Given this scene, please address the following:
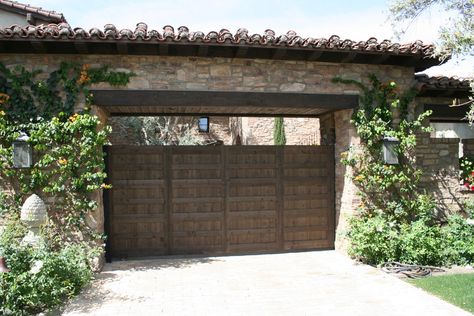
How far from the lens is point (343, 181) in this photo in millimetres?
8109

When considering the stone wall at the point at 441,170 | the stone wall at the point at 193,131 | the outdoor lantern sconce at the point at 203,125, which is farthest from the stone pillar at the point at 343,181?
the outdoor lantern sconce at the point at 203,125

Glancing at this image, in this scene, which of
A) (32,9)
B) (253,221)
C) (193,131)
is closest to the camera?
(253,221)

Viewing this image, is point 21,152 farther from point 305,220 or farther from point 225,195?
point 305,220

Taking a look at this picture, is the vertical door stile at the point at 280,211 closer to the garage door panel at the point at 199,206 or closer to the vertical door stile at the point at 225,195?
the vertical door stile at the point at 225,195

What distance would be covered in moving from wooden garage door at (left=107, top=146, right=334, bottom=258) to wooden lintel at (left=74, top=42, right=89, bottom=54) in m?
1.78

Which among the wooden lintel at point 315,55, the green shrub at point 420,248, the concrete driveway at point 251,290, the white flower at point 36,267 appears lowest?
the concrete driveway at point 251,290

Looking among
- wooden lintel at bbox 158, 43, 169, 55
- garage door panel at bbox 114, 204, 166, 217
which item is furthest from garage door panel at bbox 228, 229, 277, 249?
wooden lintel at bbox 158, 43, 169, 55

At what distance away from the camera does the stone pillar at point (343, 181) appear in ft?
25.7

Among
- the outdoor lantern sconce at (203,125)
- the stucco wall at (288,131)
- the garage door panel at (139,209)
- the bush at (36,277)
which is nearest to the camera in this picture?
the bush at (36,277)

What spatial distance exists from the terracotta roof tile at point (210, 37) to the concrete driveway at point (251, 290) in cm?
368

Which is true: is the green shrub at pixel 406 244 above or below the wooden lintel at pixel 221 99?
below

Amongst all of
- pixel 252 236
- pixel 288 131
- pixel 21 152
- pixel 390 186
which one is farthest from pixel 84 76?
pixel 288 131

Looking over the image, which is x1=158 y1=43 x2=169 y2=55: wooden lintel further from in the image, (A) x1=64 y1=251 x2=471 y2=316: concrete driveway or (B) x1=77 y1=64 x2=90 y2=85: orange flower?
(A) x1=64 y1=251 x2=471 y2=316: concrete driveway

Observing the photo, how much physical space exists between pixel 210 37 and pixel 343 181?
3685mm
